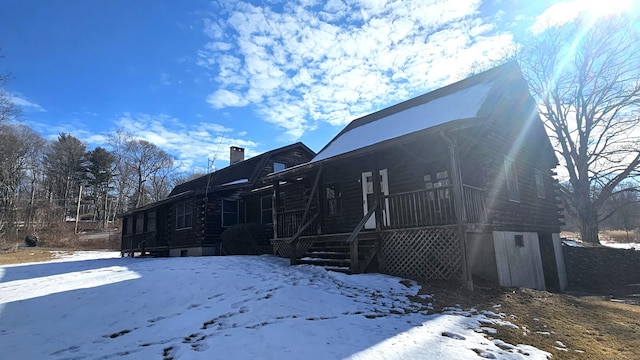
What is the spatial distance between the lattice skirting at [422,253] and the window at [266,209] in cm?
888

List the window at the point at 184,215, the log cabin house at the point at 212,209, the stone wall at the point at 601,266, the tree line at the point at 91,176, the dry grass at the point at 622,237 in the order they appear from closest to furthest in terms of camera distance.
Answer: the stone wall at the point at 601,266, the log cabin house at the point at 212,209, the window at the point at 184,215, the dry grass at the point at 622,237, the tree line at the point at 91,176

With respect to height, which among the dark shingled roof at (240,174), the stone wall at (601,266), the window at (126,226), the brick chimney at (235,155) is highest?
the brick chimney at (235,155)

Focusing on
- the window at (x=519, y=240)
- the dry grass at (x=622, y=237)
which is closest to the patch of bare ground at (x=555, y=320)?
the window at (x=519, y=240)

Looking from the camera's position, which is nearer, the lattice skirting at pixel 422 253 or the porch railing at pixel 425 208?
the lattice skirting at pixel 422 253

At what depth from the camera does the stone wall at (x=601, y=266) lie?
16756 millimetres

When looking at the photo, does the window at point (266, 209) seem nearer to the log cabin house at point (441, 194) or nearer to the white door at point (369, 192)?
the log cabin house at point (441, 194)

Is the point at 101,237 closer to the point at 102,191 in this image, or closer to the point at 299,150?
the point at 102,191

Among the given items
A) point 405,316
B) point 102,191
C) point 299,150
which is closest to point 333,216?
point 405,316

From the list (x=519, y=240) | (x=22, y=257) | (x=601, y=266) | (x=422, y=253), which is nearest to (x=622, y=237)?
(x=601, y=266)

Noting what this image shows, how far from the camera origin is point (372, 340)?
495 cm

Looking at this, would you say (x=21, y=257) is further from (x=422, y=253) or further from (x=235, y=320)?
(x=422, y=253)

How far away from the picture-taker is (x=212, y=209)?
19.0 m

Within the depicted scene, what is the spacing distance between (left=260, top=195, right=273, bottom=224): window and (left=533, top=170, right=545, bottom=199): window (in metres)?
11.9

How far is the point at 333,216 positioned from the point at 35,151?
49.5 m
